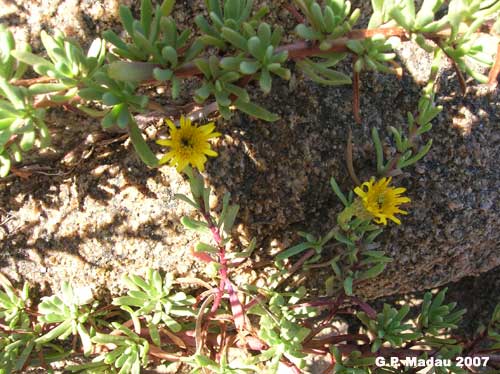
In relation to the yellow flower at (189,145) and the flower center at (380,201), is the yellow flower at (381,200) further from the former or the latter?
the yellow flower at (189,145)

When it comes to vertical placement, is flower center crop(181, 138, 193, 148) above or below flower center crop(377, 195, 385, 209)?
above

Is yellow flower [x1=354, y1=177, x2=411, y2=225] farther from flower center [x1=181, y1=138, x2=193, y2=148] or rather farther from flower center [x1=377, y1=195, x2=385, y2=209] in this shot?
flower center [x1=181, y1=138, x2=193, y2=148]

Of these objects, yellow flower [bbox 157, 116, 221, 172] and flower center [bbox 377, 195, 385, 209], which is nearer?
yellow flower [bbox 157, 116, 221, 172]

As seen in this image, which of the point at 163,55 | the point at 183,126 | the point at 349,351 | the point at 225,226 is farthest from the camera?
the point at 349,351

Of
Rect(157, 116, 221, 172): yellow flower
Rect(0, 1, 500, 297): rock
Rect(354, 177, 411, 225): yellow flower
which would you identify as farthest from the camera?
Rect(0, 1, 500, 297): rock

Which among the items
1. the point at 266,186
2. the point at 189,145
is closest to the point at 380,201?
the point at 266,186

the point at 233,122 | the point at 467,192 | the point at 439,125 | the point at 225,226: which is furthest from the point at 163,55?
the point at 467,192

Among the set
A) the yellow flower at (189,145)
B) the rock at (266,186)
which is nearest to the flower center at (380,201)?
the rock at (266,186)

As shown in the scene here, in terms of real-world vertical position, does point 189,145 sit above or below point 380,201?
above

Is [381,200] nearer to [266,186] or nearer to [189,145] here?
[266,186]

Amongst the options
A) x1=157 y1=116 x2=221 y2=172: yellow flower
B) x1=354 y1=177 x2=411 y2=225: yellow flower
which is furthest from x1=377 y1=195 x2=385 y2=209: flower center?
x1=157 y1=116 x2=221 y2=172: yellow flower

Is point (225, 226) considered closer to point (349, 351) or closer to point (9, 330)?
point (349, 351)
